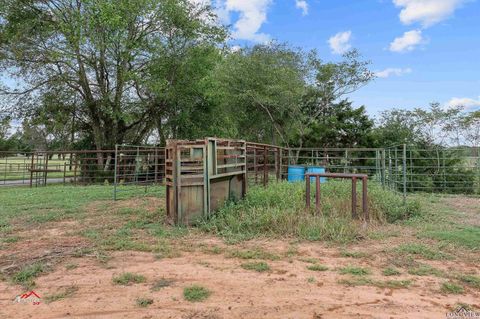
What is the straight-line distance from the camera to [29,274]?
3355mm

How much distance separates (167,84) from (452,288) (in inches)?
524

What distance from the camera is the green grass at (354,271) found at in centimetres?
339

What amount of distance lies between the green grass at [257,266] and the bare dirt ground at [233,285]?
6 cm

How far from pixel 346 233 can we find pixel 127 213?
4.20 metres

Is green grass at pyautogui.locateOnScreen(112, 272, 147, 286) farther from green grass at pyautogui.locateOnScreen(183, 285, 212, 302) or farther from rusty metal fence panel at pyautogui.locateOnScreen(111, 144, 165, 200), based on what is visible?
rusty metal fence panel at pyautogui.locateOnScreen(111, 144, 165, 200)

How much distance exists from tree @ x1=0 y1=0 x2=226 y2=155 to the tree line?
0.05m

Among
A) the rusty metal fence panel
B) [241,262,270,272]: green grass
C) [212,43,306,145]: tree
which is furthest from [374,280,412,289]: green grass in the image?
[212,43,306,145]: tree

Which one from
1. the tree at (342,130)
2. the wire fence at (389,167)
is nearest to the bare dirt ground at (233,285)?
the wire fence at (389,167)

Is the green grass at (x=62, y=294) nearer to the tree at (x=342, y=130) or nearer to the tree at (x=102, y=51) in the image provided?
the tree at (x=102, y=51)

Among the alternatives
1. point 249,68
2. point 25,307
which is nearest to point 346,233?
point 25,307

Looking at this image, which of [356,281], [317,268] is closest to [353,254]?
[317,268]

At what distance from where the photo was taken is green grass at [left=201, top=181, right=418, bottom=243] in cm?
480

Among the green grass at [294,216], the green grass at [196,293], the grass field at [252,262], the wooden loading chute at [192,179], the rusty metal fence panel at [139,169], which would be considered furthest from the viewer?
the rusty metal fence panel at [139,169]

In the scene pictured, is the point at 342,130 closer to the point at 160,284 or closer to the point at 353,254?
the point at 353,254
